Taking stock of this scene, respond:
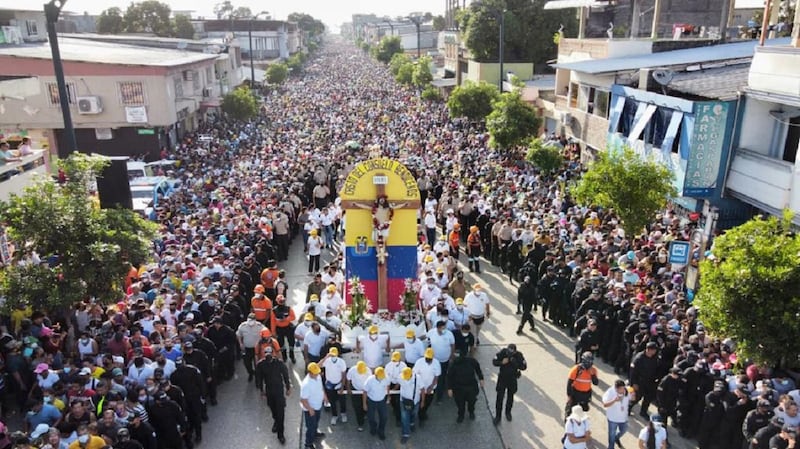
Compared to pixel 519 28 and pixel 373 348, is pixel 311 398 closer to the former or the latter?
pixel 373 348

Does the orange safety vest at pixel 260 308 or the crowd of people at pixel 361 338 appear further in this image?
the orange safety vest at pixel 260 308

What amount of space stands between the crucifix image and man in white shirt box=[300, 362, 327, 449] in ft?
13.7

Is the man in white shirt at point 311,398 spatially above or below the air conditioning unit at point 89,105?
below

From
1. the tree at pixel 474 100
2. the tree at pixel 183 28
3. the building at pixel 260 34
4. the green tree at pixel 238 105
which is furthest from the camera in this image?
the building at pixel 260 34

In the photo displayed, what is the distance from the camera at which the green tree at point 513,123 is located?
24.8 m

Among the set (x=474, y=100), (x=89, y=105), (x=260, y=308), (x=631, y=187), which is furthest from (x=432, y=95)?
(x=260, y=308)

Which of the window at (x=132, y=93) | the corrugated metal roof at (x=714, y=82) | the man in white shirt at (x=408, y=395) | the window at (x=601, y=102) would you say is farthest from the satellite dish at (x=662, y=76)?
the window at (x=132, y=93)

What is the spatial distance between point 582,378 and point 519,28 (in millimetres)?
38199

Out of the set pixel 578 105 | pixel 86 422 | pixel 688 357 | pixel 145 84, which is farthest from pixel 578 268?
pixel 145 84

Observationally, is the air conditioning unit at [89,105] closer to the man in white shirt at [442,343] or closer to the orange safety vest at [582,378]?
the man in white shirt at [442,343]

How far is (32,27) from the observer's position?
34.2m

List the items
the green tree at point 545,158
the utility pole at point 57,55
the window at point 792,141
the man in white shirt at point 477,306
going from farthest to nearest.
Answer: the green tree at point 545,158 < the window at point 792,141 < the man in white shirt at point 477,306 < the utility pole at point 57,55

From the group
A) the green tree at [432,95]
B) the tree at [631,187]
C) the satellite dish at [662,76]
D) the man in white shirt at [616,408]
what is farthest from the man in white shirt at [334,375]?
the green tree at [432,95]

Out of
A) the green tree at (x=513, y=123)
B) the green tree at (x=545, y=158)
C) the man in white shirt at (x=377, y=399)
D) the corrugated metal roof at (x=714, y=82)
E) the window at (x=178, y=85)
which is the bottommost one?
the man in white shirt at (x=377, y=399)
